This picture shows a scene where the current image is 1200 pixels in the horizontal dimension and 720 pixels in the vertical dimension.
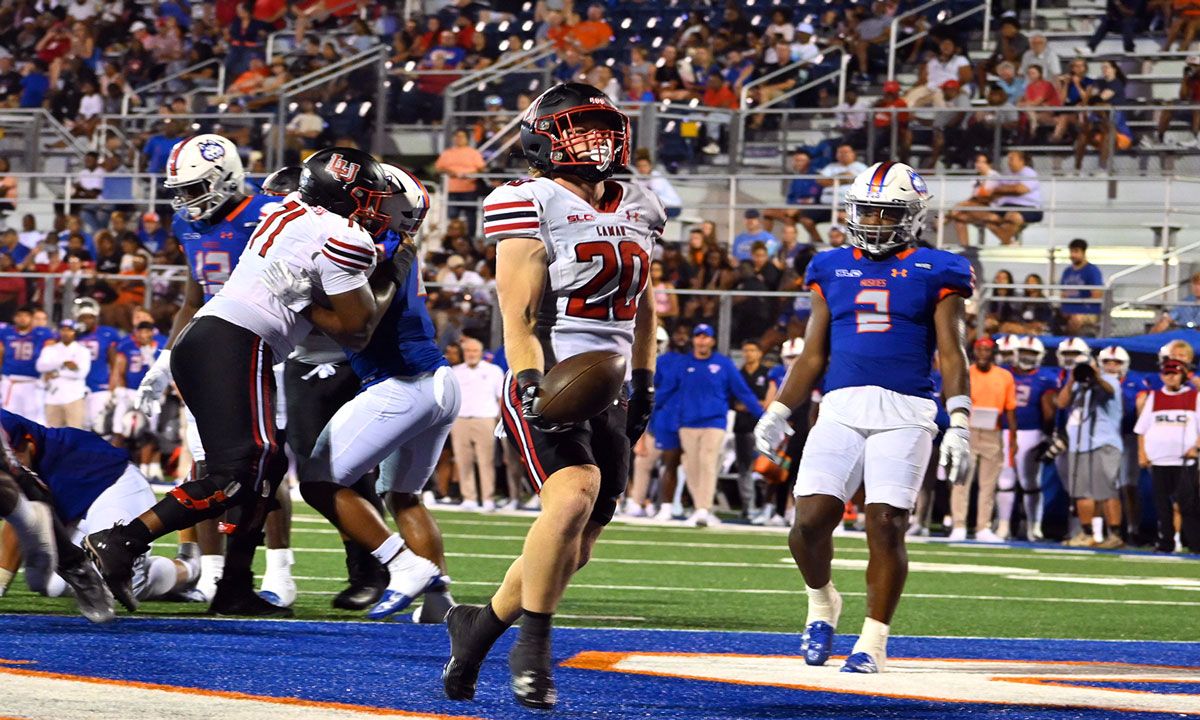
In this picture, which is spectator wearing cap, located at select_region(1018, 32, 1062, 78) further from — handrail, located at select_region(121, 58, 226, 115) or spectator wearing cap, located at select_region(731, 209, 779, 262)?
handrail, located at select_region(121, 58, 226, 115)

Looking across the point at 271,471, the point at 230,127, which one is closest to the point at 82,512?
the point at 271,471

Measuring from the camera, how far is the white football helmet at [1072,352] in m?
14.9

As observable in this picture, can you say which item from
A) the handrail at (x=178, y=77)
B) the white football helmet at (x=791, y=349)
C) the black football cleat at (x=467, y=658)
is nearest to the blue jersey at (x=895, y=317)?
the black football cleat at (x=467, y=658)

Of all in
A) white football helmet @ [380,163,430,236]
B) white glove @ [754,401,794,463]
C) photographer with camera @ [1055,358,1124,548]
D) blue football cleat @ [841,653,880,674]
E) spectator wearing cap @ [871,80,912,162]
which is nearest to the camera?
blue football cleat @ [841,653,880,674]

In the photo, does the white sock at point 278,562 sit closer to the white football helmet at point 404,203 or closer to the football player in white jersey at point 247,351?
the football player in white jersey at point 247,351

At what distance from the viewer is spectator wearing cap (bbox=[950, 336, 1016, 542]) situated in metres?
14.9

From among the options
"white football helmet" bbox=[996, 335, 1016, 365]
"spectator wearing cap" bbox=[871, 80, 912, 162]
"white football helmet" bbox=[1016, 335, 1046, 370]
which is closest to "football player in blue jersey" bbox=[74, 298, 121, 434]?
"spectator wearing cap" bbox=[871, 80, 912, 162]

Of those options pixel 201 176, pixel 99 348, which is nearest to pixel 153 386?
pixel 201 176

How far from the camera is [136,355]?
1816cm

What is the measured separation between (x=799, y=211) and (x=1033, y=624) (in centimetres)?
1010

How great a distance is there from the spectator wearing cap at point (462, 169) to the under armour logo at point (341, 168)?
12.8 meters

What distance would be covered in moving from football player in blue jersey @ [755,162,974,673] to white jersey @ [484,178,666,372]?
4.44 feet

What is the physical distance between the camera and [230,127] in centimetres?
2145

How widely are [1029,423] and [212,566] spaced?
9221mm
